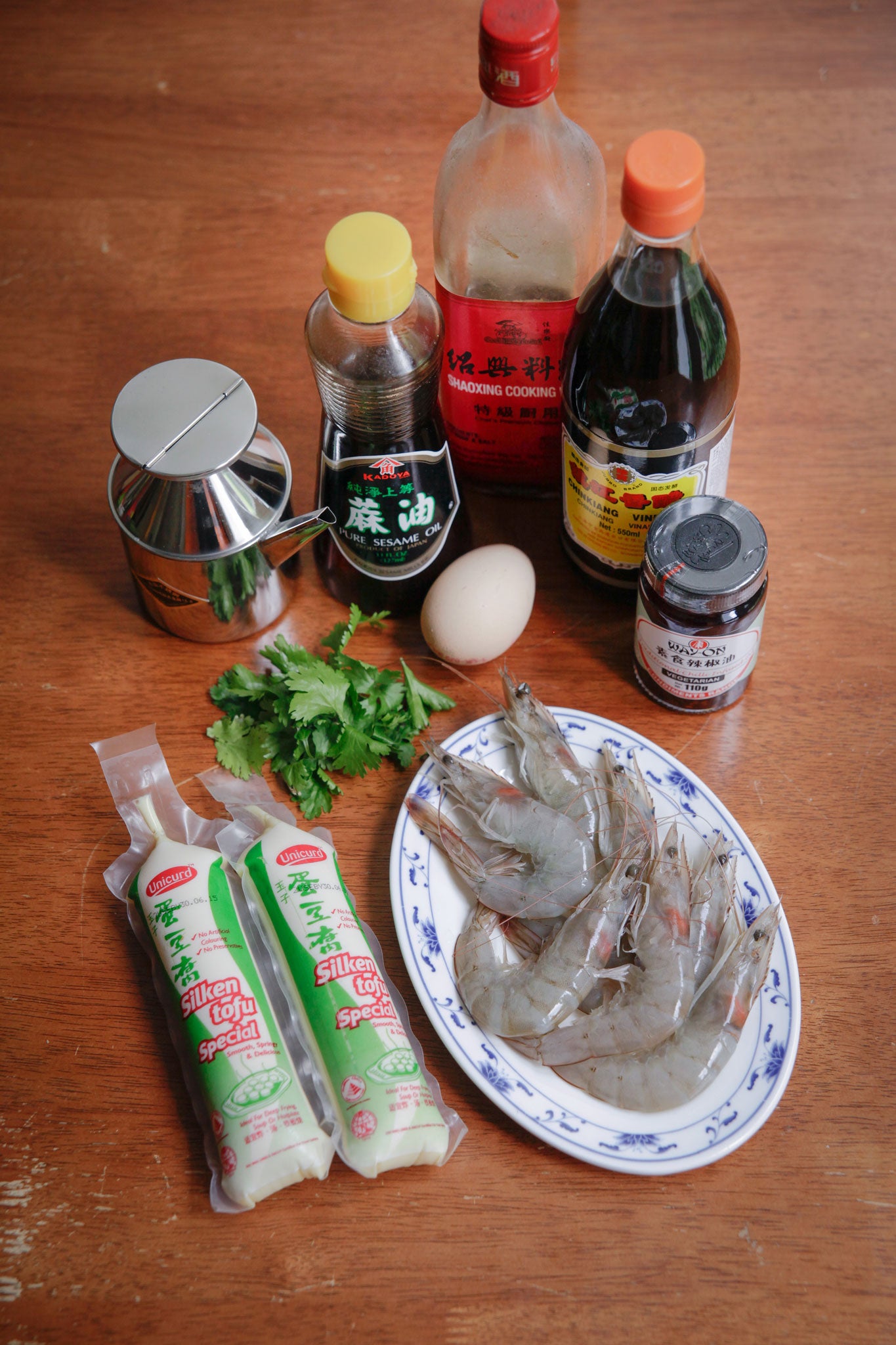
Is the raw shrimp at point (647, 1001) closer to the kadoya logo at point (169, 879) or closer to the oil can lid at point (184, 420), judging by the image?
the kadoya logo at point (169, 879)

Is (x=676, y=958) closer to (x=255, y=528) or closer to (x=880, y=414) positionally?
(x=255, y=528)

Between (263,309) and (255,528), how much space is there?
410 mm

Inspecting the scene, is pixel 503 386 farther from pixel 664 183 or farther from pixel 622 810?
pixel 622 810

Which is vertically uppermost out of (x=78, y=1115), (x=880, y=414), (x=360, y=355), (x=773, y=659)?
(x=360, y=355)

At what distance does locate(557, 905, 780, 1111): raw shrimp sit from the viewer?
0.74 meters

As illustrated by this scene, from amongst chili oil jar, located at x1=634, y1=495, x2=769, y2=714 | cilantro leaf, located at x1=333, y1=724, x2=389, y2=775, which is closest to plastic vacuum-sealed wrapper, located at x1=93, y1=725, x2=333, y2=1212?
cilantro leaf, located at x1=333, y1=724, x2=389, y2=775

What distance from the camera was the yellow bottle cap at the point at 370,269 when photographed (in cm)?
74

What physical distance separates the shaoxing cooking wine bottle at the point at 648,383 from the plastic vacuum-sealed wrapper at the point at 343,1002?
0.38 m

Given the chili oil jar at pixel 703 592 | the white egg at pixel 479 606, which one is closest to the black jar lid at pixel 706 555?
the chili oil jar at pixel 703 592

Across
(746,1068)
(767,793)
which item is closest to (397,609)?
(767,793)

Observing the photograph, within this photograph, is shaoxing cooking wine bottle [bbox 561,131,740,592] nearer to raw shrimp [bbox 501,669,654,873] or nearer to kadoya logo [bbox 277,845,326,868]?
raw shrimp [bbox 501,669,654,873]

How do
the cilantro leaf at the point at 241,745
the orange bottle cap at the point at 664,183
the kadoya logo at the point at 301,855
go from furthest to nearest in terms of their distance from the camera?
the cilantro leaf at the point at 241,745 < the kadoya logo at the point at 301,855 < the orange bottle cap at the point at 664,183

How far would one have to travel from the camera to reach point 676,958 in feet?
2.58

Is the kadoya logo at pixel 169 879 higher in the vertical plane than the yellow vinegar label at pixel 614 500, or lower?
lower
